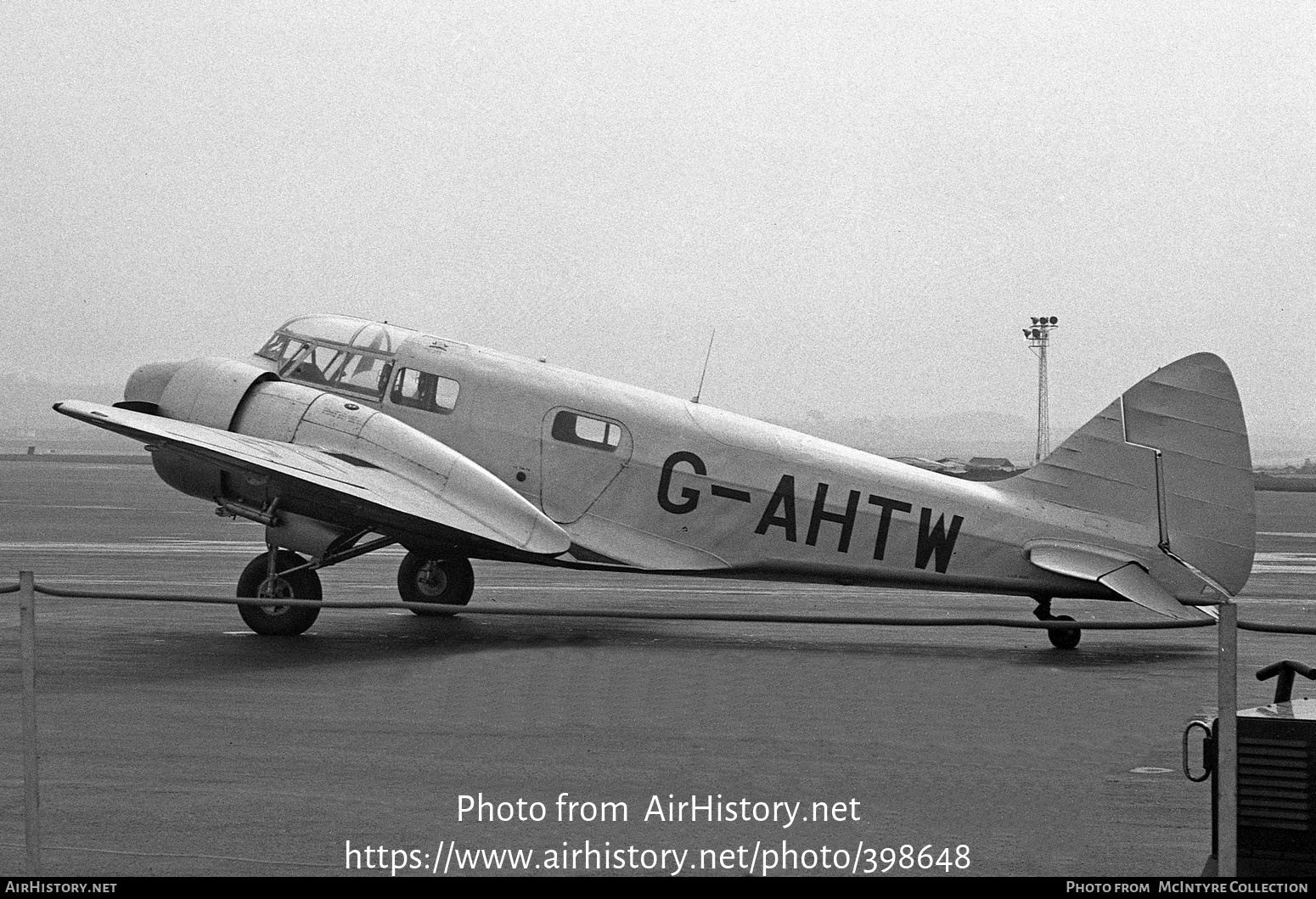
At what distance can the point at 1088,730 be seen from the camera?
7184mm

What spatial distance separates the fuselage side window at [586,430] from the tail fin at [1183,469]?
504cm

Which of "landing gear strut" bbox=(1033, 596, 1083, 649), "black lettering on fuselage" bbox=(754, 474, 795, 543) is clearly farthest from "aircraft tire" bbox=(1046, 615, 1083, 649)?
"black lettering on fuselage" bbox=(754, 474, 795, 543)

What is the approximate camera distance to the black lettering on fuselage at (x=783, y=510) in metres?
15.6

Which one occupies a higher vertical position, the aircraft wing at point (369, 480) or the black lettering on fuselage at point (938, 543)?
the aircraft wing at point (369, 480)

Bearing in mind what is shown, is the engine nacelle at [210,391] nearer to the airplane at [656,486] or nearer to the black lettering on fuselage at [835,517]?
the airplane at [656,486]

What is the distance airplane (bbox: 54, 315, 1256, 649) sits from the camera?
15039 millimetres

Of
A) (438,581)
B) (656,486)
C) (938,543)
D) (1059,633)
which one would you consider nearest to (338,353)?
(438,581)

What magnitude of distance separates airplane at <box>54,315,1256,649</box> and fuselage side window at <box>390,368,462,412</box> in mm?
20

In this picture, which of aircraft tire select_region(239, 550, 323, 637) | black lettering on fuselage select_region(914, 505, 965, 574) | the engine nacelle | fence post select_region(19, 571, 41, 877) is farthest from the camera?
the engine nacelle

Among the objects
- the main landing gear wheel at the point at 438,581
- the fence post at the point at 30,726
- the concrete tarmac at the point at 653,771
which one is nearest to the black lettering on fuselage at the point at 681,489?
the main landing gear wheel at the point at 438,581

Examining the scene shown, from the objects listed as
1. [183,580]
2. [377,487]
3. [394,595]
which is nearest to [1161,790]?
[377,487]

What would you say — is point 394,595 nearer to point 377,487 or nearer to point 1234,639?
point 377,487

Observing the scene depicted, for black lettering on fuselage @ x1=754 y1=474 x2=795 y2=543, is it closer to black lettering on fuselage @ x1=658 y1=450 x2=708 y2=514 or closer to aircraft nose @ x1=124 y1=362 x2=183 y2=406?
black lettering on fuselage @ x1=658 y1=450 x2=708 y2=514
